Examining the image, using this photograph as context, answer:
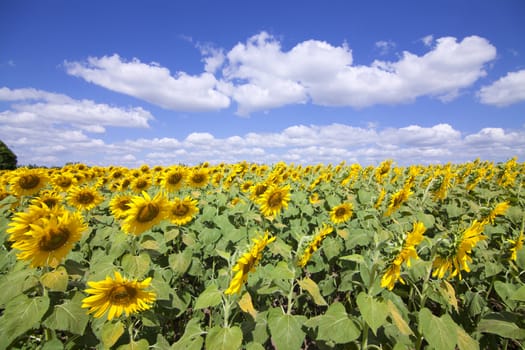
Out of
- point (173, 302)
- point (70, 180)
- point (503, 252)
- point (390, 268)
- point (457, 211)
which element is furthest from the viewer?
point (70, 180)

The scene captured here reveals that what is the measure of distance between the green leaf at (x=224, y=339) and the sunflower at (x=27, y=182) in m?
4.44

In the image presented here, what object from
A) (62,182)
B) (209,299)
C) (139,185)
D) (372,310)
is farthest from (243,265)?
(62,182)

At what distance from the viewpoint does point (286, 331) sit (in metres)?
1.99

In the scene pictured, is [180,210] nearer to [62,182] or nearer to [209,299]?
[209,299]

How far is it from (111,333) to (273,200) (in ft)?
8.01

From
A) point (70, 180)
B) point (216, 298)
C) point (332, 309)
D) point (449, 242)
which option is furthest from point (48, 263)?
point (70, 180)

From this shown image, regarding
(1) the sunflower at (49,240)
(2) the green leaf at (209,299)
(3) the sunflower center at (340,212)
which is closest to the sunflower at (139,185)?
(1) the sunflower at (49,240)

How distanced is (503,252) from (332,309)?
2.41 metres

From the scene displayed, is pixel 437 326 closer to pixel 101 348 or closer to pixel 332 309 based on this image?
pixel 332 309

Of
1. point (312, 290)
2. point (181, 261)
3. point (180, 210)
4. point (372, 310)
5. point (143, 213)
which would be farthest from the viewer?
point (180, 210)

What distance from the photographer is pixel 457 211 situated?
489cm

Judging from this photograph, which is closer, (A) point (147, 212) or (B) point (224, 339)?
(B) point (224, 339)

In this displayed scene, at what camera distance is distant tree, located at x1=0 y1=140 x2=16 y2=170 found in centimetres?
2125

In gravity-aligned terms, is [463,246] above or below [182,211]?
above
